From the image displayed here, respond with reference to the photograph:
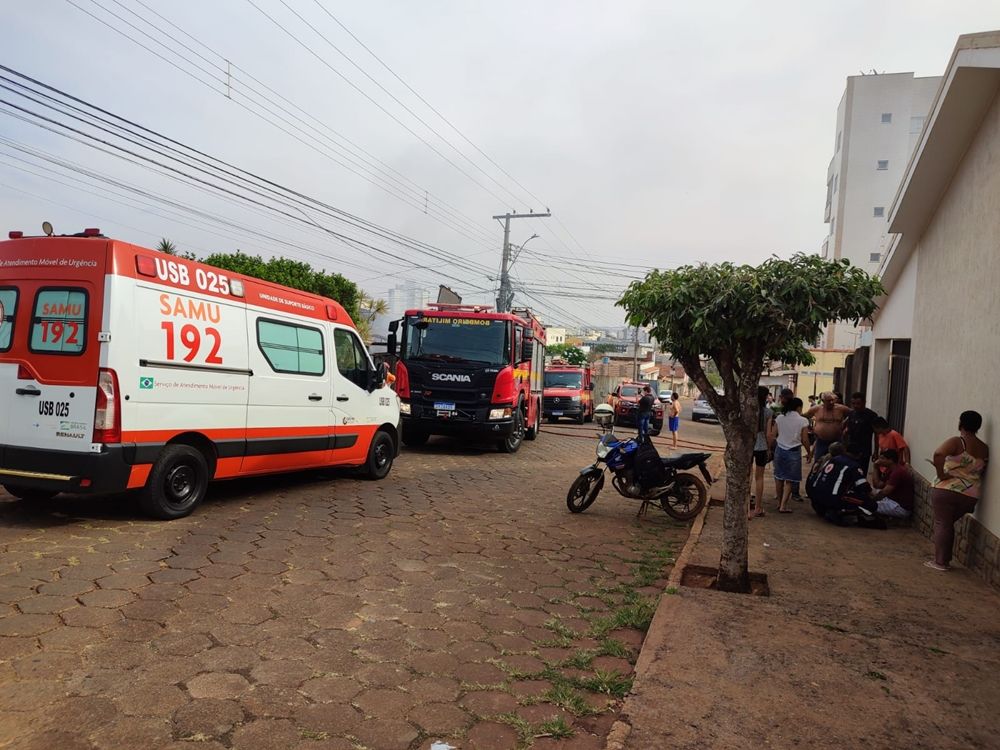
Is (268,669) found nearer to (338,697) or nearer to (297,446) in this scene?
(338,697)

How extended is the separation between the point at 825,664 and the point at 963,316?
15.0 ft

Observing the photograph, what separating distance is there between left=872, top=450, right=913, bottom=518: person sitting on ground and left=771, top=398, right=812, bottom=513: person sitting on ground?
0.92 metres

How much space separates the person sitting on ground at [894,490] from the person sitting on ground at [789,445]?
916 millimetres

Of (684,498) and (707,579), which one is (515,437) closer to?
(684,498)

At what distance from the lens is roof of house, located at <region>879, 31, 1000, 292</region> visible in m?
5.75

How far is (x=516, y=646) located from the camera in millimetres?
3895

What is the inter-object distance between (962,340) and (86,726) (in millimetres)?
7530

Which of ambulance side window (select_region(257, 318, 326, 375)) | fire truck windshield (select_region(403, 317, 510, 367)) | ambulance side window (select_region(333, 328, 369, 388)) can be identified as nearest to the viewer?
ambulance side window (select_region(257, 318, 326, 375))

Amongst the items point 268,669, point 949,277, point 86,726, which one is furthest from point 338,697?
point 949,277

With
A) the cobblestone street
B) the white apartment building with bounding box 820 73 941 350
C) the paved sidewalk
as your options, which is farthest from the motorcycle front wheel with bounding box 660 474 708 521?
the white apartment building with bounding box 820 73 941 350

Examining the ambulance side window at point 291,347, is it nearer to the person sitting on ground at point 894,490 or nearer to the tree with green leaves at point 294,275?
the person sitting on ground at point 894,490

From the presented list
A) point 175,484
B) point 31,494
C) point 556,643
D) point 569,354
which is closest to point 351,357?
point 175,484

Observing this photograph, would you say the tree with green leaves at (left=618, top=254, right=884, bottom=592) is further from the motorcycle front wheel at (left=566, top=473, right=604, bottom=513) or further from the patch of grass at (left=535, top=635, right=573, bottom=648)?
the motorcycle front wheel at (left=566, top=473, right=604, bottom=513)

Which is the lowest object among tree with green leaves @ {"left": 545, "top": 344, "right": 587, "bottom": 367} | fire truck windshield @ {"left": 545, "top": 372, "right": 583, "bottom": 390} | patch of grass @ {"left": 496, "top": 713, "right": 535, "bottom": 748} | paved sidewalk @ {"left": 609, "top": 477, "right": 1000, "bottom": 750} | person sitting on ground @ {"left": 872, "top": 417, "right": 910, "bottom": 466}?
patch of grass @ {"left": 496, "top": 713, "right": 535, "bottom": 748}
